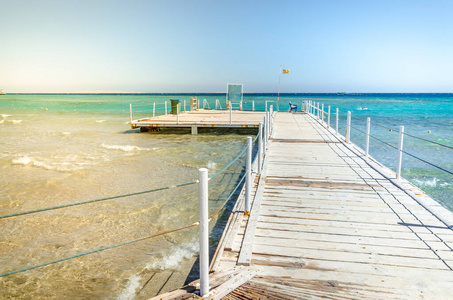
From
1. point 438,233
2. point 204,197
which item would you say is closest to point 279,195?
point 438,233

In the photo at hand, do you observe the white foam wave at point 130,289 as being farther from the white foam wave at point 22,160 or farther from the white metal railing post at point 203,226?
the white foam wave at point 22,160

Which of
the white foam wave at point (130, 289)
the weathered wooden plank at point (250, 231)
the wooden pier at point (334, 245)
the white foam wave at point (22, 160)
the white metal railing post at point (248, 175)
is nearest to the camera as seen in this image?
the wooden pier at point (334, 245)

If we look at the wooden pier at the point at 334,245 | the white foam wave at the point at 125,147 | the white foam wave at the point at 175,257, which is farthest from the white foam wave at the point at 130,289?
the white foam wave at the point at 125,147

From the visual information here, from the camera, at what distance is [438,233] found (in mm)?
3859

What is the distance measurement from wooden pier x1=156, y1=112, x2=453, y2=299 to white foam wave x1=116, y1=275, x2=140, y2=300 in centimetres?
150

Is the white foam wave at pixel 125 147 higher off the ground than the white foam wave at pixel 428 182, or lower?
higher

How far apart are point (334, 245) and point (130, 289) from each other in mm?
2712

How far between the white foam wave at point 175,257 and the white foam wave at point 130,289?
0.32 m

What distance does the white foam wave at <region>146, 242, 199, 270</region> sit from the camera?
473 centimetres

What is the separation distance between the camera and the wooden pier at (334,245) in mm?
2787

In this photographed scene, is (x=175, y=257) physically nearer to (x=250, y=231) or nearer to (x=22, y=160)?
(x=250, y=231)

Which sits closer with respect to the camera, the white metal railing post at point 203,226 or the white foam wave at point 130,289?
the white metal railing post at point 203,226

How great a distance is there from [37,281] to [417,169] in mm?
12169

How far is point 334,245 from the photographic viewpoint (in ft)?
11.9
